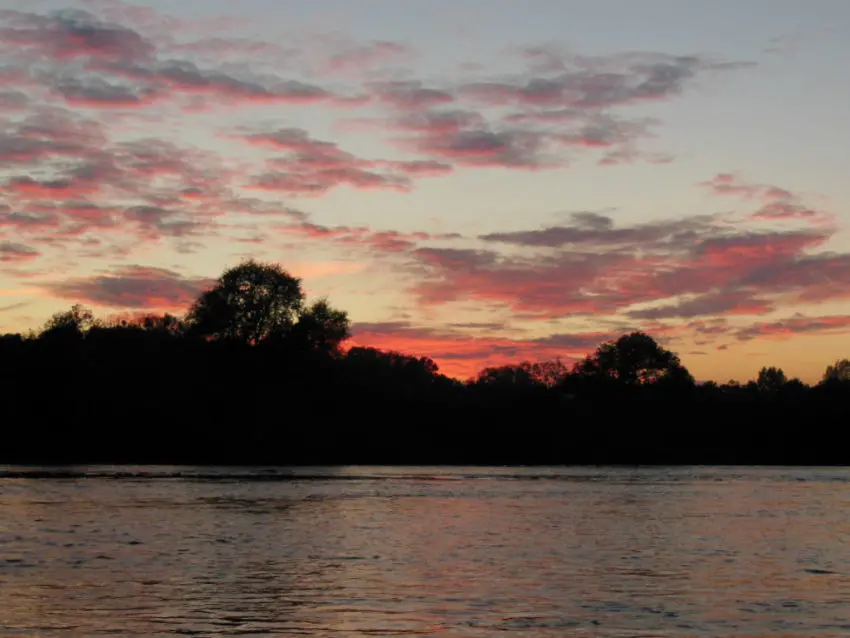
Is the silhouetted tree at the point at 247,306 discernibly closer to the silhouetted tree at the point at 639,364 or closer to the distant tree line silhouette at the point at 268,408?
the distant tree line silhouette at the point at 268,408

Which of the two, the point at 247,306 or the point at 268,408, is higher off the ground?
the point at 247,306

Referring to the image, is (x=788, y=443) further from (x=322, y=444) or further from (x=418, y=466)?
(x=322, y=444)

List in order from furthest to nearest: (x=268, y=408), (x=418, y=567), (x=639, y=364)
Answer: (x=639, y=364)
(x=268, y=408)
(x=418, y=567)

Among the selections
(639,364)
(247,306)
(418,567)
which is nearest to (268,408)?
(247,306)

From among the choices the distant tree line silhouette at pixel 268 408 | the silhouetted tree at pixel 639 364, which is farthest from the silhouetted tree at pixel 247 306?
the silhouetted tree at pixel 639 364

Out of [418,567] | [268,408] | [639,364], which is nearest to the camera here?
[418,567]

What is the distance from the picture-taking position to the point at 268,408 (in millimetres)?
150875

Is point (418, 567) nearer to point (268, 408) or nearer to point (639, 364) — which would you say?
point (268, 408)

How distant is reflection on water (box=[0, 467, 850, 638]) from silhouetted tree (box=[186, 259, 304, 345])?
78035mm

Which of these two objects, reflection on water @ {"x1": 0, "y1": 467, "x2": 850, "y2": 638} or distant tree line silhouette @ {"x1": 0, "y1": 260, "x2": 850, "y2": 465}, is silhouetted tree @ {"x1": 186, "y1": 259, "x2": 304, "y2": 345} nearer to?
distant tree line silhouette @ {"x1": 0, "y1": 260, "x2": 850, "y2": 465}

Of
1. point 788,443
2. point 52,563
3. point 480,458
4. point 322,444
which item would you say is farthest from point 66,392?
point 52,563

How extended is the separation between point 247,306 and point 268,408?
42.5ft

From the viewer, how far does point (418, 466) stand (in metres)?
163

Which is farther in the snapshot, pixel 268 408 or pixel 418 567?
pixel 268 408
